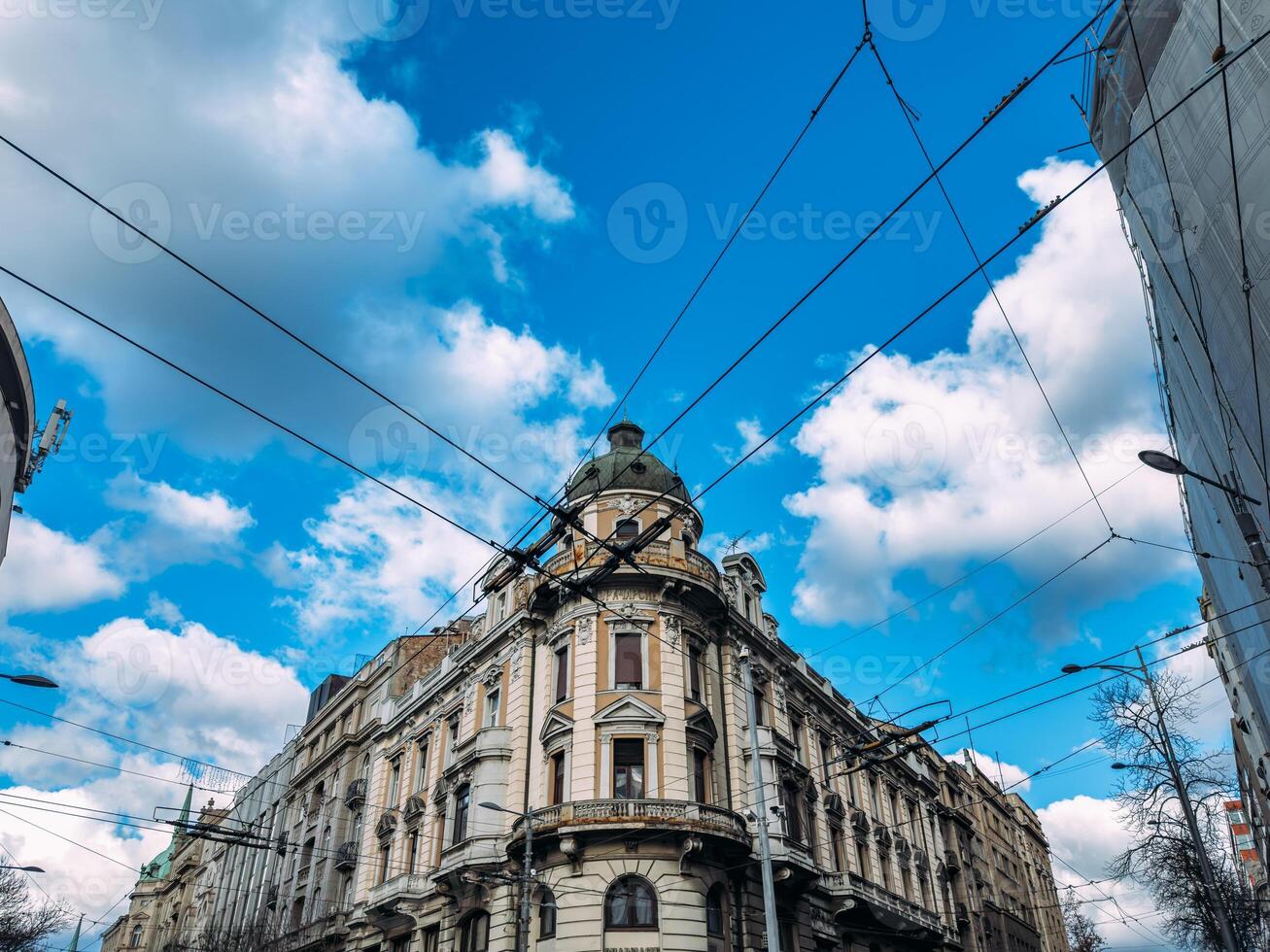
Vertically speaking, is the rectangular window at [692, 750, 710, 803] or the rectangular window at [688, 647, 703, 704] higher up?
the rectangular window at [688, 647, 703, 704]

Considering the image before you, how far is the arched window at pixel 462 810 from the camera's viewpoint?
29559 millimetres

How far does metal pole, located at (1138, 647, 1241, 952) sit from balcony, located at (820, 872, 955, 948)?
1093 cm

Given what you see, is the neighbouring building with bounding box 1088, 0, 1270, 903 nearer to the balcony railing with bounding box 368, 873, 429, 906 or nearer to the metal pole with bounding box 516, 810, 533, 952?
the metal pole with bounding box 516, 810, 533, 952

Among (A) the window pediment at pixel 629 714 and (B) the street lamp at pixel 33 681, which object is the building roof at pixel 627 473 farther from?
(B) the street lamp at pixel 33 681

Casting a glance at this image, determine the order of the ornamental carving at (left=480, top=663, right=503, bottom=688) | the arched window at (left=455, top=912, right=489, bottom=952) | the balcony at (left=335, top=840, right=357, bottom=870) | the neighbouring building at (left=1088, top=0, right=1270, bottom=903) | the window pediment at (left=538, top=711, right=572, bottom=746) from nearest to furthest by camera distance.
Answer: the neighbouring building at (left=1088, top=0, right=1270, bottom=903)
the arched window at (left=455, top=912, right=489, bottom=952)
the window pediment at (left=538, top=711, right=572, bottom=746)
the ornamental carving at (left=480, top=663, right=503, bottom=688)
the balcony at (left=335, top=840, right=357, bottom=870)

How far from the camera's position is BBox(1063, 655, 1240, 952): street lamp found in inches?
915

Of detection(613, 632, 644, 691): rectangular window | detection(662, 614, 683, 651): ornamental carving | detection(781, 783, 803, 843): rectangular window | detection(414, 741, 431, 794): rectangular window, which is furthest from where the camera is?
detection(414, 741, 431, 794): rectangular window

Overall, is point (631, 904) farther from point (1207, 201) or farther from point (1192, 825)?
point (1207, 201)

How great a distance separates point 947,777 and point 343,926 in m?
35.6

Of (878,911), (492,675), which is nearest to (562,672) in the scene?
(492,675)

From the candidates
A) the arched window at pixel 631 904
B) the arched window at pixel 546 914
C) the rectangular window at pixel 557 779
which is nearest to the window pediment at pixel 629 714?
the rectangular window at pixel 557 779

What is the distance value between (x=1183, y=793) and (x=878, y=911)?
40.2ft

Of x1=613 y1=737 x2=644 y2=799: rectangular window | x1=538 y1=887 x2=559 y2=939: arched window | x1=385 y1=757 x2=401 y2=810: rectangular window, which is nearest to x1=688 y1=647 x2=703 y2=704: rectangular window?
x1=613 y1=737 x2=644 y2=799: rectangular window

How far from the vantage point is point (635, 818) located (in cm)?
2394
